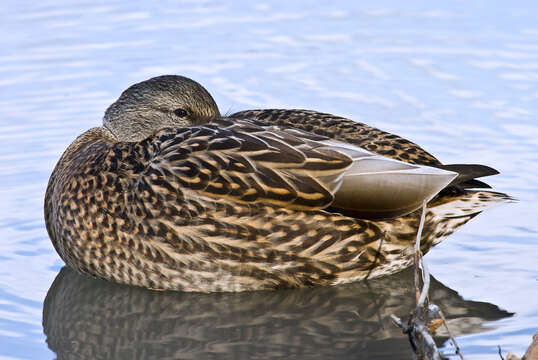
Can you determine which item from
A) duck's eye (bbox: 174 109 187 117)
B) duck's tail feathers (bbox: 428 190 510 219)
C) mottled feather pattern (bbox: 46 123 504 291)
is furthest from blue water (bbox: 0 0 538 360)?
duck's eye (bbox: 174 109 187 117)

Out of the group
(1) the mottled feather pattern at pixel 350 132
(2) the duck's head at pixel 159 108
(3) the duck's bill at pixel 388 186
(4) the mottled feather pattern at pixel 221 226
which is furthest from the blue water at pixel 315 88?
(2) the duck's head at pixel 159 108

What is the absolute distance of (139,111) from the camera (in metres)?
6.89

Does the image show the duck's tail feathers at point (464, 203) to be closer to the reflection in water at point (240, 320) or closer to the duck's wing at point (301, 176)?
the duck's wing at point (301, 176)

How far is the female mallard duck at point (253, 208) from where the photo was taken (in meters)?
5.93

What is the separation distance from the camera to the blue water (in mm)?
6082

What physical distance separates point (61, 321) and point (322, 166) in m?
1.73

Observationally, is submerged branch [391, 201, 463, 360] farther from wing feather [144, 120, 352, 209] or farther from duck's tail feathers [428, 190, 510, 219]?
duck's tail feathers [428, 190, 510, 219]

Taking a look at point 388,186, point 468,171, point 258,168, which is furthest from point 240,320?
point 468,171

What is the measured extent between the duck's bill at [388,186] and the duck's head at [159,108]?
49.0 inches

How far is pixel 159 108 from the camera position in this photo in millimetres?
6820

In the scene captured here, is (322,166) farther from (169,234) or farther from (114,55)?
(114,55)

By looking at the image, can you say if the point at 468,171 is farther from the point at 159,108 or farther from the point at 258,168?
the point at 159,108

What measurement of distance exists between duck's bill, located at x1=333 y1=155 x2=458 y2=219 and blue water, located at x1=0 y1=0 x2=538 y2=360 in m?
0.61

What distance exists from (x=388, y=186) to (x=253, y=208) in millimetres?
782
